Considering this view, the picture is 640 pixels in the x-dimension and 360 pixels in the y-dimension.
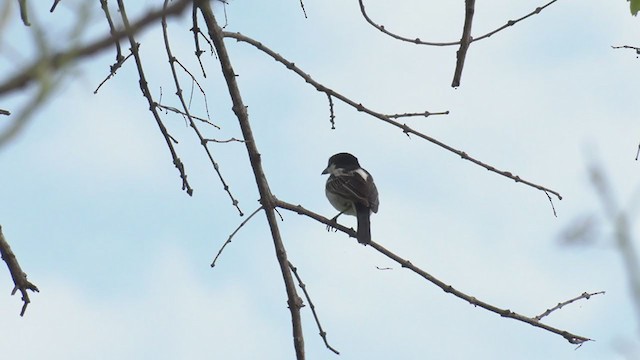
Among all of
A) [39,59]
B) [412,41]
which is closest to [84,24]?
[39,59]

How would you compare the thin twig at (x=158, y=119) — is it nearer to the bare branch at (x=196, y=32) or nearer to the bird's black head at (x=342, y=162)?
the bare branch at (x=196, y=32)

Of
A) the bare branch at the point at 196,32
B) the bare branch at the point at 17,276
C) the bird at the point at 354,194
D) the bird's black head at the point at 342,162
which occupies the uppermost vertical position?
the bird's black head at the point at 342,162

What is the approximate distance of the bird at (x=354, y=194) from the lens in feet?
26.9

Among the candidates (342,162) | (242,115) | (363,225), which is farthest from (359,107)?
(342,162)

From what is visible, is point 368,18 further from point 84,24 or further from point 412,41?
point 84,24

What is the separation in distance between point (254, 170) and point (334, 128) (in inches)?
22.0

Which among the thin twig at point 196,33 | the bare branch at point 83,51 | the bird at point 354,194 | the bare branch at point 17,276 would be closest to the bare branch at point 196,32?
the thin twig at point 196,33

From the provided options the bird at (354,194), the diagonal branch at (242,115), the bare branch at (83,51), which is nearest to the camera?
the bare branch at (83,51)

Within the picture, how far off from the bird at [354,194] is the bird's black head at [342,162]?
299 millimetres

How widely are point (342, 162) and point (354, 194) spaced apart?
1.86 m

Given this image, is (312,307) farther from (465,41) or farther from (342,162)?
(342,162)

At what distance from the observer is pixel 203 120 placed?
508 cm

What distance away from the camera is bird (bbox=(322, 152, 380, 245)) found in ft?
26.9

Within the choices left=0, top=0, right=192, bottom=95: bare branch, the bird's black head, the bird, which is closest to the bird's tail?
the bird
